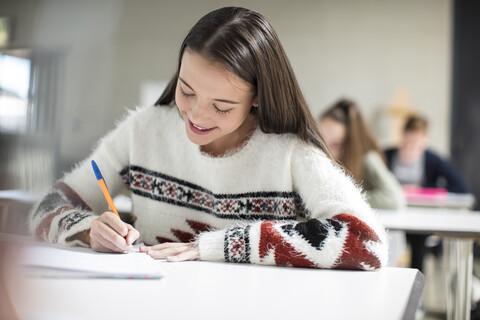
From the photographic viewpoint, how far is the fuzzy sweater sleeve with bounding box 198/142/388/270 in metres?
0.66

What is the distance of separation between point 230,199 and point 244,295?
0.30 m

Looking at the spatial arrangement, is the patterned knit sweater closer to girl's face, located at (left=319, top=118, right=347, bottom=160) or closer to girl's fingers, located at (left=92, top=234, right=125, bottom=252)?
girl's fingers, located at (left=92, top=234, right=125, bottom=252)

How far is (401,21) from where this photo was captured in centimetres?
398

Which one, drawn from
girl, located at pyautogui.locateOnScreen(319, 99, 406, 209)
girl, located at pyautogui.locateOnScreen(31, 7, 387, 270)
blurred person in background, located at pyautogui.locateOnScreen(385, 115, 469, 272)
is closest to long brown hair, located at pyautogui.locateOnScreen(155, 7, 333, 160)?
girl, located at pyautogui.locateOnScreen(31, 7, 387, 270)

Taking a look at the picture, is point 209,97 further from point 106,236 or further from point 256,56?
point 106,236

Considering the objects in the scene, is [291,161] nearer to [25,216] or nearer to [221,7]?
[221,7]

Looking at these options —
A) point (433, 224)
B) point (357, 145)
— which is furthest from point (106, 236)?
point (357, 145)

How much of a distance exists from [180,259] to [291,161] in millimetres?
225

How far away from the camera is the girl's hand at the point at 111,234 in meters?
0.66

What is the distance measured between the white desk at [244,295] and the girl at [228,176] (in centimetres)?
4

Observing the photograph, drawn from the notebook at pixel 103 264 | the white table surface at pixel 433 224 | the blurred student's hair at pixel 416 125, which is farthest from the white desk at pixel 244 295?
the blurred student's hair at pixel 416 125

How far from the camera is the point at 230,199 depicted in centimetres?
82

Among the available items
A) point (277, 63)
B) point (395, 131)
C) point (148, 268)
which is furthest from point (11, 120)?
point (395, 131)

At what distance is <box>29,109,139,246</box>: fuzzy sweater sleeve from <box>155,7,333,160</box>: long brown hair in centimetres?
20
